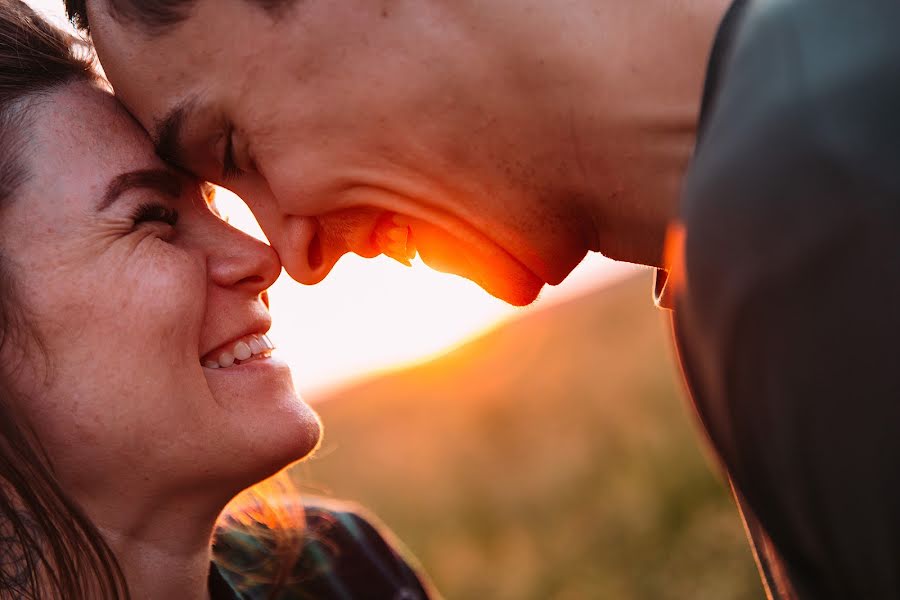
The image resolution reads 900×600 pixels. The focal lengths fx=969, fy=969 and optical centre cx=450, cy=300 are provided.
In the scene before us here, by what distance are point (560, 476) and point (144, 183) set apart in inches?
257

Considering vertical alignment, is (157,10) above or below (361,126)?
above

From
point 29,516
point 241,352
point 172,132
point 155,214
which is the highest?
point 172,132

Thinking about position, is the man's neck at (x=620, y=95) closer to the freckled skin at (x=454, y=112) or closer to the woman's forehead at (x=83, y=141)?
the freckled skin at (x=454, y=112)

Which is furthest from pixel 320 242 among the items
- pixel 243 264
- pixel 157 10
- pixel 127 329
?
pixel 157 10

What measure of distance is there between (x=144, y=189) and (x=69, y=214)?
278 millimetres

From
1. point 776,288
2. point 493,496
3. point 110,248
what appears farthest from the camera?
point 493,496

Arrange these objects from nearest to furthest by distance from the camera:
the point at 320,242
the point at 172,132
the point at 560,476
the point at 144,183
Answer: the point at 172,132
the point at 144,183
the point at 320,242
the point at 560,476

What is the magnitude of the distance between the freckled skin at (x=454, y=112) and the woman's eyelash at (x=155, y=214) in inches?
6.6

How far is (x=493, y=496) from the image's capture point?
30.3ft

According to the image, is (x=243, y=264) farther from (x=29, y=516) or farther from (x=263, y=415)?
(x=29, y=516)

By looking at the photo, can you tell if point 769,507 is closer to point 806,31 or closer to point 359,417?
point 806,31

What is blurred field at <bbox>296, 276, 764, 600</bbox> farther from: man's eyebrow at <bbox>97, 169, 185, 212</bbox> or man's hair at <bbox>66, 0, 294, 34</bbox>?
man's hair at <bbox>66, 0, 294, 34</bbox>

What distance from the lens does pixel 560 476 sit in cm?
890

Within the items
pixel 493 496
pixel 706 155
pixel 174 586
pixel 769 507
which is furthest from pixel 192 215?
pixel 493 496
